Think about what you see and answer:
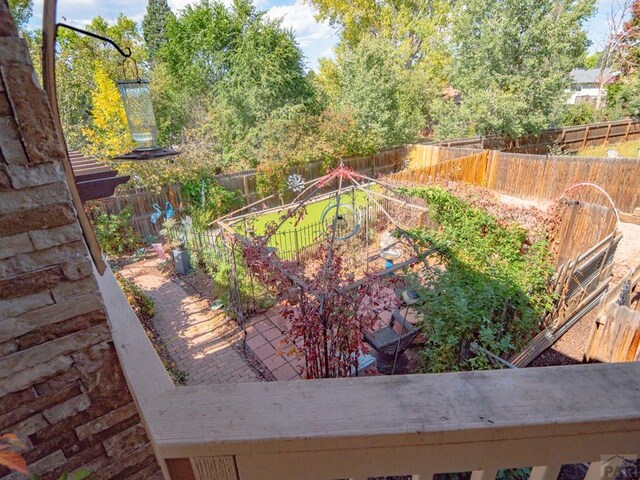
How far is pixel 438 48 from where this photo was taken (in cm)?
2212

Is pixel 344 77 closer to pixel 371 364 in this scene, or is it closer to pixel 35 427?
pixel 371 364

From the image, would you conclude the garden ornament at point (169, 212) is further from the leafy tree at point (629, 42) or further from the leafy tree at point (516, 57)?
the leafy tree at point (629, 42)

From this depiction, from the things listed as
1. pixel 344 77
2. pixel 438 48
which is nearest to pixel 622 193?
pixel 344 77

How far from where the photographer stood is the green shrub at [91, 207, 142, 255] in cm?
867

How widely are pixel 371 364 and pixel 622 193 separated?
991 centimetres

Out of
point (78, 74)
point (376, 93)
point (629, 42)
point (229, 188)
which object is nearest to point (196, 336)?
point (229, 188)

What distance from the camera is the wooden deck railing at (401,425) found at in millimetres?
624

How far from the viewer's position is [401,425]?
2.04 feet

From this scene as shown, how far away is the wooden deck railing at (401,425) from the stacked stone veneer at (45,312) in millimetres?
581

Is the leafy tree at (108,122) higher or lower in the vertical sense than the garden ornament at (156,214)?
higher

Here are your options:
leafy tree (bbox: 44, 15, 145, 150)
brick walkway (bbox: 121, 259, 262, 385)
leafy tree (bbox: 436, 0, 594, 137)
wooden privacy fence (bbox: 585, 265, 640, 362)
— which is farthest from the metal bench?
leafy tree (bbox: 436, 0, 594, 137)

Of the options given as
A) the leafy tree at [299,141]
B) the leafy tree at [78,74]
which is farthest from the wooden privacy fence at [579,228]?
the leafy tree at [78,74]

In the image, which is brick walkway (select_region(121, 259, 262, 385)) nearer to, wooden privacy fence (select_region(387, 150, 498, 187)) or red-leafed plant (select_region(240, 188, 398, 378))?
red-leafed plant (select_region(240, 188, 398, 378))

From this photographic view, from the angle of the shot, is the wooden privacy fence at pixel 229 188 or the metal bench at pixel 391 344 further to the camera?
the wooden privacy fence at pixel 229 188
